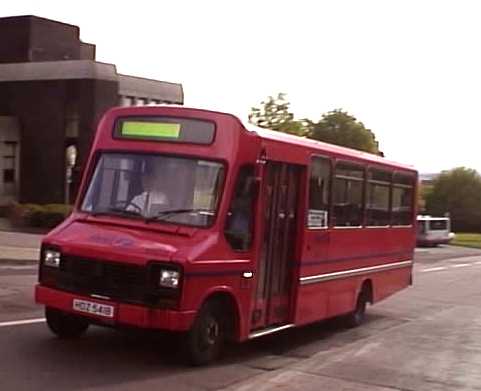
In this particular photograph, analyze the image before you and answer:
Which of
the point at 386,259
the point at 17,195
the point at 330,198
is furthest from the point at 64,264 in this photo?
the point at 17,195

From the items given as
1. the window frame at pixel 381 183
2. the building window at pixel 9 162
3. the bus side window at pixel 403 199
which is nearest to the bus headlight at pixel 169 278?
the window frame at pixel 381 183

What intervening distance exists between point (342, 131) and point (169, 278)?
6121cm

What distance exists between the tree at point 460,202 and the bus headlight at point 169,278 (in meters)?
84.1

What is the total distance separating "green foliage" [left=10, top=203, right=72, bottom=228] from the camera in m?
37.7

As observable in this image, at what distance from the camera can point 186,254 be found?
9914 mm

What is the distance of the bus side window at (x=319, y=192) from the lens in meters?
13.0

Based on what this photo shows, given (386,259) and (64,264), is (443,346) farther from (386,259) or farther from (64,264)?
(64,264)

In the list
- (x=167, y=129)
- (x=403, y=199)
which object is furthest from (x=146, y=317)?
(x=403, y=199)

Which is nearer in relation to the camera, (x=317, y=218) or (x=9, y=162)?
(x=317, y=218)

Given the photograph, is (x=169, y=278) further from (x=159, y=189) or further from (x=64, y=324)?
(x=64, y=324)

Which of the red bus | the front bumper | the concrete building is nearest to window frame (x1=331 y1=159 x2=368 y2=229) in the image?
the red bus

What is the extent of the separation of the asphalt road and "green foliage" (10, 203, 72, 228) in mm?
21157

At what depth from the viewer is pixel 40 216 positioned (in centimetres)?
3812

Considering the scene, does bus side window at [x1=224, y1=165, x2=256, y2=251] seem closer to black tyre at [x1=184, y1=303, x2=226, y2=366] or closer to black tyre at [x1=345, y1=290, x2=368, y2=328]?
black tyre at [x1=184, y1=303, x2=226, y2=366]
